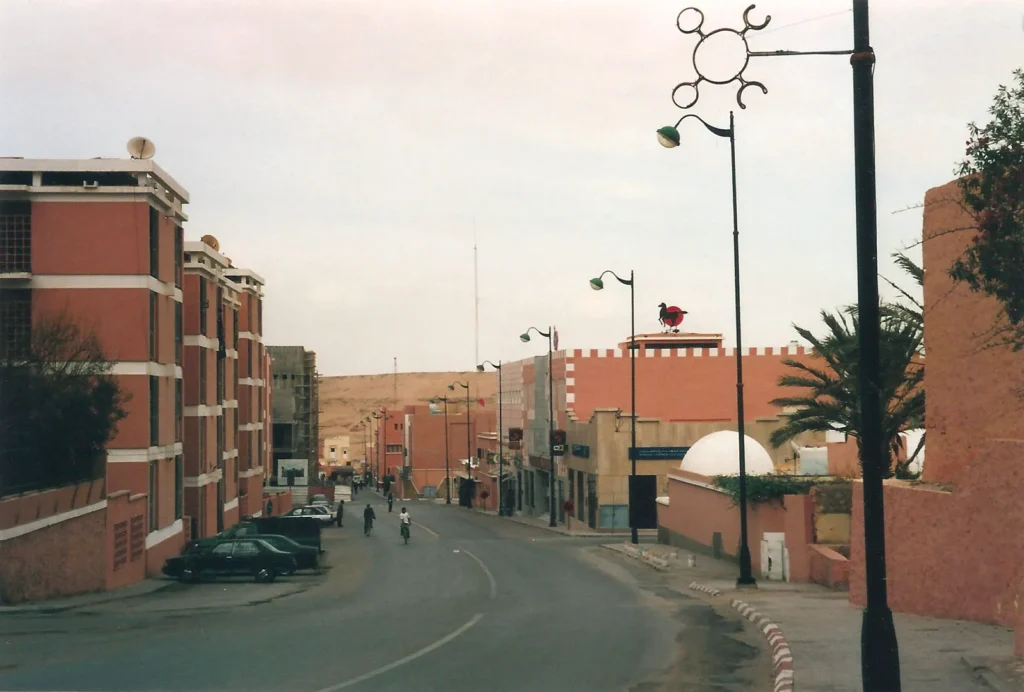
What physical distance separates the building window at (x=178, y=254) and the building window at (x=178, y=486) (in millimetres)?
6804

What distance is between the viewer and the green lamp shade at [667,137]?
59.8 feet

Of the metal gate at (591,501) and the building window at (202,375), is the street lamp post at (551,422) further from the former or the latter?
the building window at (202,375)

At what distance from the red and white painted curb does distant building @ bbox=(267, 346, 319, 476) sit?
3038 inches

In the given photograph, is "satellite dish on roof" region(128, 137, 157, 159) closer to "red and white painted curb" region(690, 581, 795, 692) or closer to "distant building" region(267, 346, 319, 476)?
"red and white painted curb" region(690, 581, 795, 692)

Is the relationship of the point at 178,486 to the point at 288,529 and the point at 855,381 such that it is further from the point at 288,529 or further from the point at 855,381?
the point at 855,381

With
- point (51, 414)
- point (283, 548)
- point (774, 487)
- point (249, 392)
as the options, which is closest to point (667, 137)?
point (774, 487)

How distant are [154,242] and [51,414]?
950 centimetres

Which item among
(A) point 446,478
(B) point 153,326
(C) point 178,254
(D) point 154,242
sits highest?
(C) point 178,254

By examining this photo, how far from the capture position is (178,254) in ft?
147

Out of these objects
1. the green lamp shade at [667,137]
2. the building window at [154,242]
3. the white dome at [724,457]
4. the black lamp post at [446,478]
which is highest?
the building window at [154,242]

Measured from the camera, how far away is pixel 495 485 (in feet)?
334

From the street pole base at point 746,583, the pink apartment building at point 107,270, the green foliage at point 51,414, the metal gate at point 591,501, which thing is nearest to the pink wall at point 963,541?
the street pole base at point 746,583

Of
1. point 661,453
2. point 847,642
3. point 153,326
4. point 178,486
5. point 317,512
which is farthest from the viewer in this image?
point 317,512

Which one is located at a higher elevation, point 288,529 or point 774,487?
point 774,487
